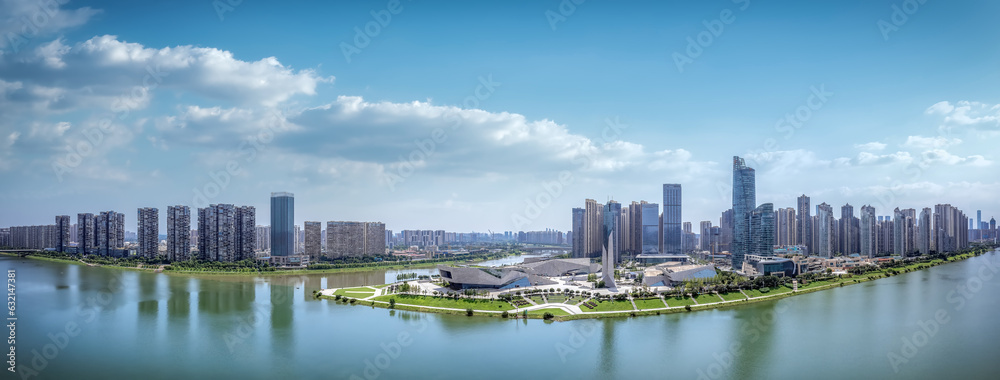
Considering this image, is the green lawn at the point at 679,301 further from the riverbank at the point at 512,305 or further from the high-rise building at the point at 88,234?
the high-rise building at the point at 88,234

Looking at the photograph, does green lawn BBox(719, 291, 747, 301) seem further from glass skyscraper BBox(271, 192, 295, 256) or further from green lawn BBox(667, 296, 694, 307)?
glass skyscraper BBox(271, 192, 295, 256)

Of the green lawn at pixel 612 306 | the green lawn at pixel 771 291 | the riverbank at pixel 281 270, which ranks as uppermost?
the green lawn at pixel 612 306

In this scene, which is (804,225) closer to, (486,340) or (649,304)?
(649,304)

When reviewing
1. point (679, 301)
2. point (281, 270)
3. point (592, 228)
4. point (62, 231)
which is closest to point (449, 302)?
point (679, 301)

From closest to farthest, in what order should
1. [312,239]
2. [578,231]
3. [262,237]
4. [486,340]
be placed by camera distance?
1. [486,340]
2. [312,239]
3. [578,231]
4. [262,237]

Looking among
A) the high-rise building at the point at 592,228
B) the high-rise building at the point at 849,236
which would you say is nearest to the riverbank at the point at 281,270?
the high-rise building at the point at 592,228

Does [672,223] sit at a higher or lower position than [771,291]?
higher
